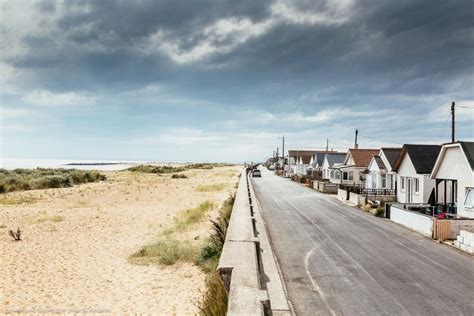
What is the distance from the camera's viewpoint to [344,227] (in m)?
21.4

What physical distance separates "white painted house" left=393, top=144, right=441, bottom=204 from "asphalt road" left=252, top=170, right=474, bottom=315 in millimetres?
9465

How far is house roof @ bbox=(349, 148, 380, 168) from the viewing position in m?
54.5

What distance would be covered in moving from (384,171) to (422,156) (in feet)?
30.4

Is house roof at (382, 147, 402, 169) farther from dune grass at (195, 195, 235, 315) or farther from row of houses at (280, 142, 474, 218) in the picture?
dune grass at (195, 195, 235, 315)

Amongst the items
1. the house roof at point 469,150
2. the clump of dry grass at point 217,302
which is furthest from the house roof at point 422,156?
the clump of dry grass at point 217,302

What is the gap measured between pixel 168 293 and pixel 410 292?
723 centimetres

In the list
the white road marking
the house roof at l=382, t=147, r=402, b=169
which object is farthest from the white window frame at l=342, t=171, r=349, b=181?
the white road marking

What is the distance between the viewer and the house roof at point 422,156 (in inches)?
1203

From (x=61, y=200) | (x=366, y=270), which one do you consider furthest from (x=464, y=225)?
(x=61, y=200)

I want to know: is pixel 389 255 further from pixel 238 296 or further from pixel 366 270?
pixel 238 296

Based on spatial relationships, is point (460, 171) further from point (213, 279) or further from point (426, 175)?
point (213, 279)

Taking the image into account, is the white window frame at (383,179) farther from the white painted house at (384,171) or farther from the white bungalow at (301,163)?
the white bungalow at (301,163)

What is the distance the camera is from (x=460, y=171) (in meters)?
23.7

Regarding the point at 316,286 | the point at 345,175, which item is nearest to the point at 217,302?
the point at 316,286
